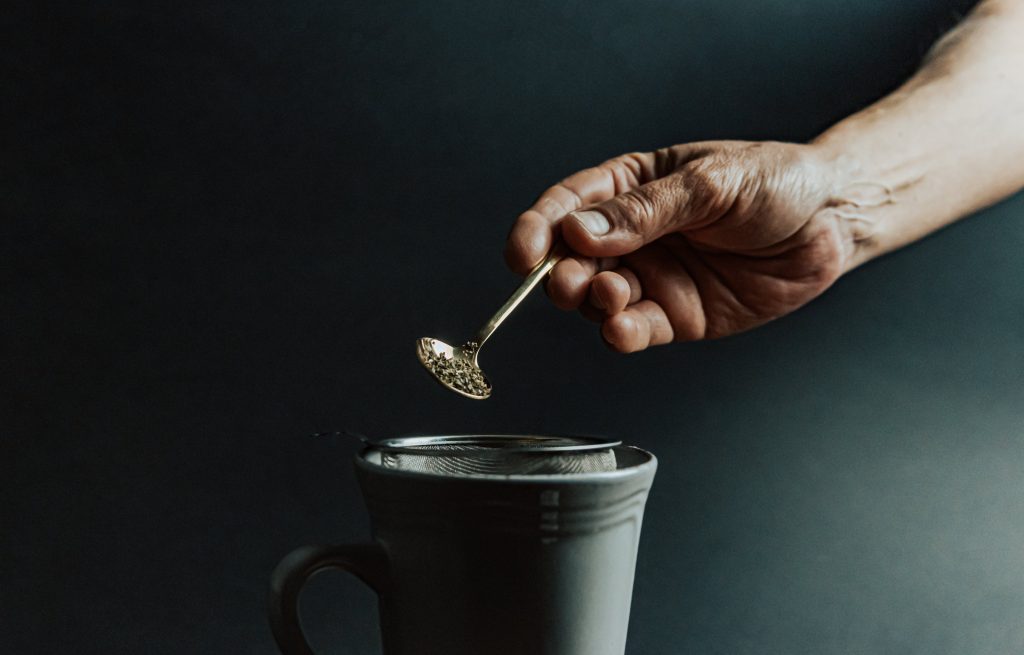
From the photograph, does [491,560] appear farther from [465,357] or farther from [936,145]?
[936,145]

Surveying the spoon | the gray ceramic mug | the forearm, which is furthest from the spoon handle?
the forearm

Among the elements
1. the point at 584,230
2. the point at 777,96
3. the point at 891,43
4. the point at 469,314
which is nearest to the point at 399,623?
the point at 584,230

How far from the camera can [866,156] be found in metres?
0.80

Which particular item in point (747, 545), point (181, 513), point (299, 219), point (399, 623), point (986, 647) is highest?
point (299, 219)

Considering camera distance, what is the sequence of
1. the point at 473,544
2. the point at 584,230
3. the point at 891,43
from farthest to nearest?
the point at 891,43, the point at 584,230, the point at 473,544

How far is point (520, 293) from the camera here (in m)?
0.59

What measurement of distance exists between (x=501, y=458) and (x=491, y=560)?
0.35ft

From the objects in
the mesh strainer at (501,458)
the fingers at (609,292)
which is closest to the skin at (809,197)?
the fingers at (609,292)

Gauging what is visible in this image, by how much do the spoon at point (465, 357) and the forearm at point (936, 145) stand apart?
0.37 metres

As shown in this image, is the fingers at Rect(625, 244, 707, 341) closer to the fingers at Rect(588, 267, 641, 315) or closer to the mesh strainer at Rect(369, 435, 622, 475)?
the fingers at Rect(588, 267, 641, 315)

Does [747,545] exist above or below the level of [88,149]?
below

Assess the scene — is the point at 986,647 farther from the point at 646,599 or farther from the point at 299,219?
the point at 299,219

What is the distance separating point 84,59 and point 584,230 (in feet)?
1.81

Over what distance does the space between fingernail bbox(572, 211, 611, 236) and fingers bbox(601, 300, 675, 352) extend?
11 cm
